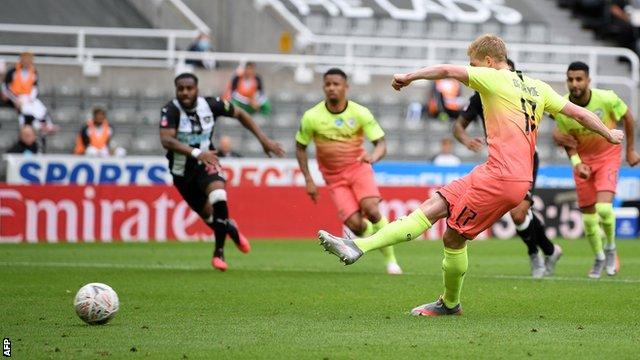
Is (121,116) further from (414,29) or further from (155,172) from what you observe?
(414,29)

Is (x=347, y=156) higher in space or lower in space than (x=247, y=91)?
lower

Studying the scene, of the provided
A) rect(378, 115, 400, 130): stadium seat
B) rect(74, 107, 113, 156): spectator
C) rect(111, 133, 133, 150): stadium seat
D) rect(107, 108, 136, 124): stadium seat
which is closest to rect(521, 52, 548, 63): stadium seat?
rect(378, 115, 400, 130): stadium seat

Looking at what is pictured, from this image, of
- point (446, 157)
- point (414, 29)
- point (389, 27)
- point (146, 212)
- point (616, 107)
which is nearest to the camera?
point (616, 107)

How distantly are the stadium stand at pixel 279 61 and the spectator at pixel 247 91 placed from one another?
707 millimetres

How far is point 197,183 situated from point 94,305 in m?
6.28

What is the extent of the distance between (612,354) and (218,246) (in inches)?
328

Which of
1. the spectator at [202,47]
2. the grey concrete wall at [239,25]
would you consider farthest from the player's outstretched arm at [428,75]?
the grey concrete wall at [239,25]

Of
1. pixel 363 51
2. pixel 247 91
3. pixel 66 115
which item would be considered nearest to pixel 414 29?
pixel 363 51

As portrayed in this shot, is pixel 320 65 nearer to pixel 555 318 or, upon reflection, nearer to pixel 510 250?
pixel 510 250

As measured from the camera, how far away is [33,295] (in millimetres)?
13047

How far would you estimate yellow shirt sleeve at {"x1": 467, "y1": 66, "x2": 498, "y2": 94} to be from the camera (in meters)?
10.5

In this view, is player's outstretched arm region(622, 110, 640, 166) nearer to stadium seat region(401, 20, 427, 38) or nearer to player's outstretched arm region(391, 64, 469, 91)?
player's outstretched arm region(391, 64, 469, 91)

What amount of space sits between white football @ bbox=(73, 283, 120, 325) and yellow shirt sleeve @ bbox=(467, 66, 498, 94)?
3222 mm

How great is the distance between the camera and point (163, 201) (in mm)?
23828
